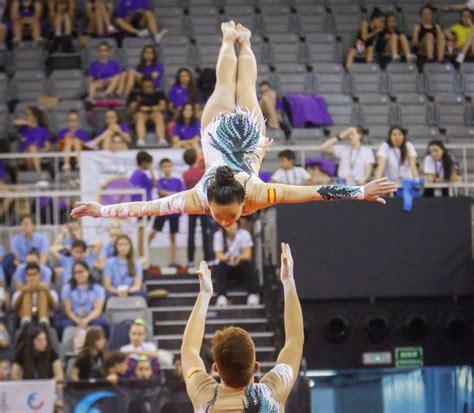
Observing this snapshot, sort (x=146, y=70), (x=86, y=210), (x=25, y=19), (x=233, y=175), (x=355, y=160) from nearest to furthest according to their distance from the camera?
(x=233, y=175) → (x=86, y=210) → (x=355, y=160) → (x=146, y=70) → (x=25, y=19)

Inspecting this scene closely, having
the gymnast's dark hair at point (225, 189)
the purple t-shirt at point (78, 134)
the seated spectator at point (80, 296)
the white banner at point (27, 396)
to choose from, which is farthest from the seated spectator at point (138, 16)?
the gymnast's dark hair at point (225, 189)

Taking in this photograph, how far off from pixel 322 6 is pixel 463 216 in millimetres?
6437

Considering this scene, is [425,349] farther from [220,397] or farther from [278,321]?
[220,397]

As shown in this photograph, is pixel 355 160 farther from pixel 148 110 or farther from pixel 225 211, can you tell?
pixel 225 211

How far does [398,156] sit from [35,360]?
4283 mm

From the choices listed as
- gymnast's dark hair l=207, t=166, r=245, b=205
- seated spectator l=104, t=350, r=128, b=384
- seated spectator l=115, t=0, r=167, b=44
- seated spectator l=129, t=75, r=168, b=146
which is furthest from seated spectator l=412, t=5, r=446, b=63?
gymnast's dark hair l=207, t=166, r=245, b=205

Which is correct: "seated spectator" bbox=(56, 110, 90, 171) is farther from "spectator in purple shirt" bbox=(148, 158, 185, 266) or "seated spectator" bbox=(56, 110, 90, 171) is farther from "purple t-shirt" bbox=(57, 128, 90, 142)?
"spectator in purple shirt" bbox=(148, 158, 185, 266)

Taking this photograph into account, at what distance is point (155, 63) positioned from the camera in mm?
15531

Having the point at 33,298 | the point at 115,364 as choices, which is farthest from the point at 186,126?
the point at 115,364

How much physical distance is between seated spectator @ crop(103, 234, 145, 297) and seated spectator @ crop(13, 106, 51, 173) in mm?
2465

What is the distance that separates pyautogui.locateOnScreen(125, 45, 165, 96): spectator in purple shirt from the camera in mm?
15422

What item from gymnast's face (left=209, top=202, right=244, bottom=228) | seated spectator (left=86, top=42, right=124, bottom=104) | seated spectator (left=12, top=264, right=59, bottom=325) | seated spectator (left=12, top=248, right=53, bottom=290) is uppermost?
seated spectator (left=86, top=42, right=124, bottom=104)

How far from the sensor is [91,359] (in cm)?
1095

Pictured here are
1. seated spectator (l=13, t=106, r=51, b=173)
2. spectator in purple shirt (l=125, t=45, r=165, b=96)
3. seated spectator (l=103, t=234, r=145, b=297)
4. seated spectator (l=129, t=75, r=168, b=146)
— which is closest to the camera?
seated spectator (l=103, t=234, r=145, b=297)
